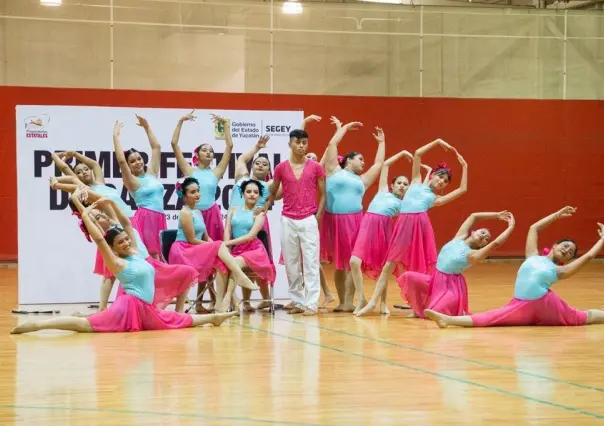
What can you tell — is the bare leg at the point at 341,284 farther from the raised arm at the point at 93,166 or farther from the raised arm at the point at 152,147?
the raised arm at the point at 93,166

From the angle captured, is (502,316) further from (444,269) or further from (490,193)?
(490,193)


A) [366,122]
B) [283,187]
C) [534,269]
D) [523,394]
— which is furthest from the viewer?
[366,122]

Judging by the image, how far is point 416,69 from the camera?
539 inches

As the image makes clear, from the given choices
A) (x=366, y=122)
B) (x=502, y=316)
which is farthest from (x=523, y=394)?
(x=366, y=122)

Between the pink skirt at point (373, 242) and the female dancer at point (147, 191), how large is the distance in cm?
164

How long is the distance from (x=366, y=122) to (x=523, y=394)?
9194 mm

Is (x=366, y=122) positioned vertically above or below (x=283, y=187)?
above

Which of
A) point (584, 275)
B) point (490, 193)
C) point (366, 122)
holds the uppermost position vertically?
point (366, 122)

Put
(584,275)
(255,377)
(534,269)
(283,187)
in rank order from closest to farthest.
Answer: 1. (255,377)
2. (534,269)
3. (283,187)
4. (584,275)

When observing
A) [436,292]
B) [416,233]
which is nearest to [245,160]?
[416,233]

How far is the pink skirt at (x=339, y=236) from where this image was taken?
328 inches

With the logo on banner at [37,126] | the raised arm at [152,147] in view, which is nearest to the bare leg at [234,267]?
the raised arm at [152,147]

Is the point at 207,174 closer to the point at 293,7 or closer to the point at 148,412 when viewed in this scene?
the point at 148,412

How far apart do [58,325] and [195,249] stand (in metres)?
1.50
